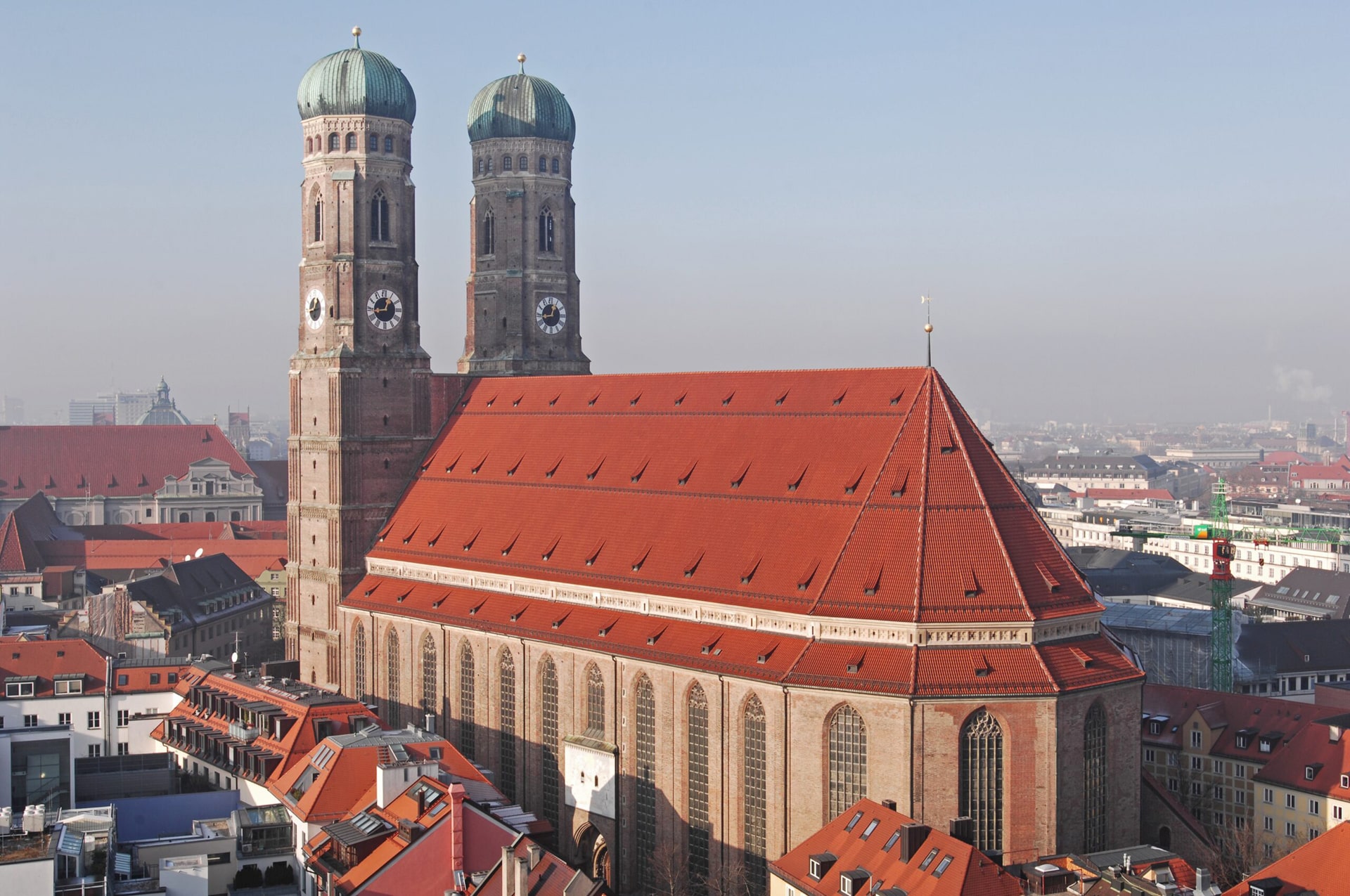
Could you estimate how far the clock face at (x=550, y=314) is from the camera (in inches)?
4262

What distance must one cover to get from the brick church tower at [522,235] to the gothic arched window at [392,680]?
68.9 ft

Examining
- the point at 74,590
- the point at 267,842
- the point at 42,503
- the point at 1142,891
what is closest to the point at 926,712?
the point at 1142,891

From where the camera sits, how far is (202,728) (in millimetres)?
83062

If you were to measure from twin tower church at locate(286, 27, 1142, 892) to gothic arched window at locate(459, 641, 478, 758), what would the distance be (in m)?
0.17

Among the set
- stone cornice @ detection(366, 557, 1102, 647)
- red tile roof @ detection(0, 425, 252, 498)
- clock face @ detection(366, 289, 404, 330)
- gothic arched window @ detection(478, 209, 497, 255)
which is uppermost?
gothic arched window @ detection(478, 209, 497, 255)

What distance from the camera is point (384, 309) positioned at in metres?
101

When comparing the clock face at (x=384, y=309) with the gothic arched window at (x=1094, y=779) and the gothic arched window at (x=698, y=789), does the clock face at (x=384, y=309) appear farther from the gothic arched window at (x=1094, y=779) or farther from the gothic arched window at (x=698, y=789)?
the gothic arched window at (x=1094, y=779)

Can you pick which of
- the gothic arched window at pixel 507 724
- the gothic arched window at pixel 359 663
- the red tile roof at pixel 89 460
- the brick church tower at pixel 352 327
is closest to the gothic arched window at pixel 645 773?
the gothic arched window at pixel 507 724

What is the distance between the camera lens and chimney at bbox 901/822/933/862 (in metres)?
57.5

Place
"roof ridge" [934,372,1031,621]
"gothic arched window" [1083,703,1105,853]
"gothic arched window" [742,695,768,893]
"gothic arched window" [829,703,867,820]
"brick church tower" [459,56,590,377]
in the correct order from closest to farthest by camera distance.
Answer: "gothic arched window" [829,703,867,820] → "gothic arched window" [1083,703,1105,853] → "roof ridge" [934,372,1031,621] → "gothic arched window" [742,695,768,893] → "brick church tower" [459,56,590,377]

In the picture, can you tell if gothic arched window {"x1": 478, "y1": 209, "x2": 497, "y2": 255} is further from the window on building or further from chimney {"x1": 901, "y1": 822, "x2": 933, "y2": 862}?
chimney {"x1": 901, "y1": 822, "x2": 933, "y2": 862}

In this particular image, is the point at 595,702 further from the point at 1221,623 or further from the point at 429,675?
the point at 1221,623

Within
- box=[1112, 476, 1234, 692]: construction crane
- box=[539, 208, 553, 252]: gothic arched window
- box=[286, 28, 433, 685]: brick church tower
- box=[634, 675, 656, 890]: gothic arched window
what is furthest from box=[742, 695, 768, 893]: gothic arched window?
box=[1112, 476, 1234, 692]: construction crane

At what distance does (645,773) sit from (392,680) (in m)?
25.0
